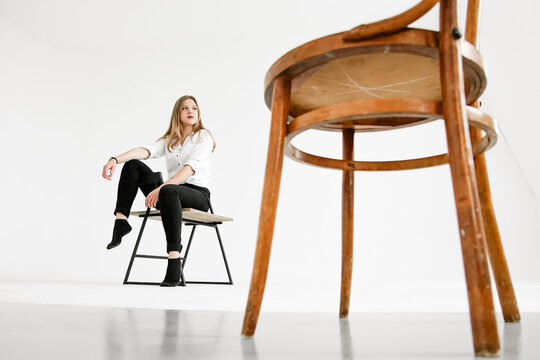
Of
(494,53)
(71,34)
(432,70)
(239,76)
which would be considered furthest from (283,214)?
(432,70)

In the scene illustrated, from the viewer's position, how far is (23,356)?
419mm

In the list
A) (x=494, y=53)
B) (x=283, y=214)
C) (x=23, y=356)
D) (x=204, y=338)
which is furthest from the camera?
(x=283, y=214)

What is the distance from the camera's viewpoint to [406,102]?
50 centimetres

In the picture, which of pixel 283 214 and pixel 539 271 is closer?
pixel 539 271

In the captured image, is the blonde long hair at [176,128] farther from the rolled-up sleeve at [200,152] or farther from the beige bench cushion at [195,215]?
the beige bench cushion at [195,215]

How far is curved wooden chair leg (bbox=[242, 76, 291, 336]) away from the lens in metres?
0.55

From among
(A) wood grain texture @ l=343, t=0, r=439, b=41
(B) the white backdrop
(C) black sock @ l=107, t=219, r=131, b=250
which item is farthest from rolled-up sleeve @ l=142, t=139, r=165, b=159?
(A) wood grain texture @ l=343, t=0, r=439, b=41

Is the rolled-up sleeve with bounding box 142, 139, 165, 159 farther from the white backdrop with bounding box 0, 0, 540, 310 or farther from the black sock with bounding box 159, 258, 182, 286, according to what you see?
the white backdrop with bounding box 0, 0, 540, 310

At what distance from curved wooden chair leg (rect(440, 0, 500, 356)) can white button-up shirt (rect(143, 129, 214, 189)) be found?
1939 millimetres

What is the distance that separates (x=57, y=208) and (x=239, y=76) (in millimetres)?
2295

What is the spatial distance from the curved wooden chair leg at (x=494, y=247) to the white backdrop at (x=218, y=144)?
2.73 metres

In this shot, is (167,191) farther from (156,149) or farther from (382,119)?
(382,119)

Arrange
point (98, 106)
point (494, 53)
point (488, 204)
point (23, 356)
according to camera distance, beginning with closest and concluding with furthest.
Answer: point (23, 356), point (488, 204), point (494, 53), point (98, 106)

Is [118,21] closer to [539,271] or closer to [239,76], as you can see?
[239,76]
